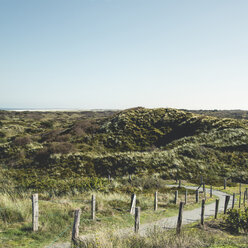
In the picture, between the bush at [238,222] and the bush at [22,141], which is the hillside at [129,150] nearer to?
the bush at [22,141]

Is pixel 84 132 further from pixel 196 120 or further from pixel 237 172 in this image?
pixel 237 172

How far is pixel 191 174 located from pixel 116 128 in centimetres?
2377

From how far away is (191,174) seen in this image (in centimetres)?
3544

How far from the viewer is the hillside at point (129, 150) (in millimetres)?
33656

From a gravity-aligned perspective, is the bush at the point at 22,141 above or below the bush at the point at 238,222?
below

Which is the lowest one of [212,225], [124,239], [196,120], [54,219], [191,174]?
[191,174]

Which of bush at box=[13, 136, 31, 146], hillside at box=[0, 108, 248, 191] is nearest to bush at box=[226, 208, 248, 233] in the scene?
hillside at box=[0, 108, 248, 191]

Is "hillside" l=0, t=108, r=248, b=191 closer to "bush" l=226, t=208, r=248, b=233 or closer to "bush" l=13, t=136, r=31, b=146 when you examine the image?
"bush" l=13, t=136, r=31, b=146

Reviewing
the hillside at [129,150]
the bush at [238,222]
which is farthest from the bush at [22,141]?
the bush at [238,222]

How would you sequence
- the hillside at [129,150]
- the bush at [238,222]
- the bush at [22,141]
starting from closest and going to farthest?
1. the bush at [238,222]
2. the hillside at [129,150]
3. the bush at [22,141]

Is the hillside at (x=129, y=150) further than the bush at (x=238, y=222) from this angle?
Yes

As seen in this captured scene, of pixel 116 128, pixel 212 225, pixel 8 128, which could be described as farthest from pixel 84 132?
pixel 212 225

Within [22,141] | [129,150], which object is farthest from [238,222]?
[22,141]

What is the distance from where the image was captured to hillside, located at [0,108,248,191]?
33.7m
